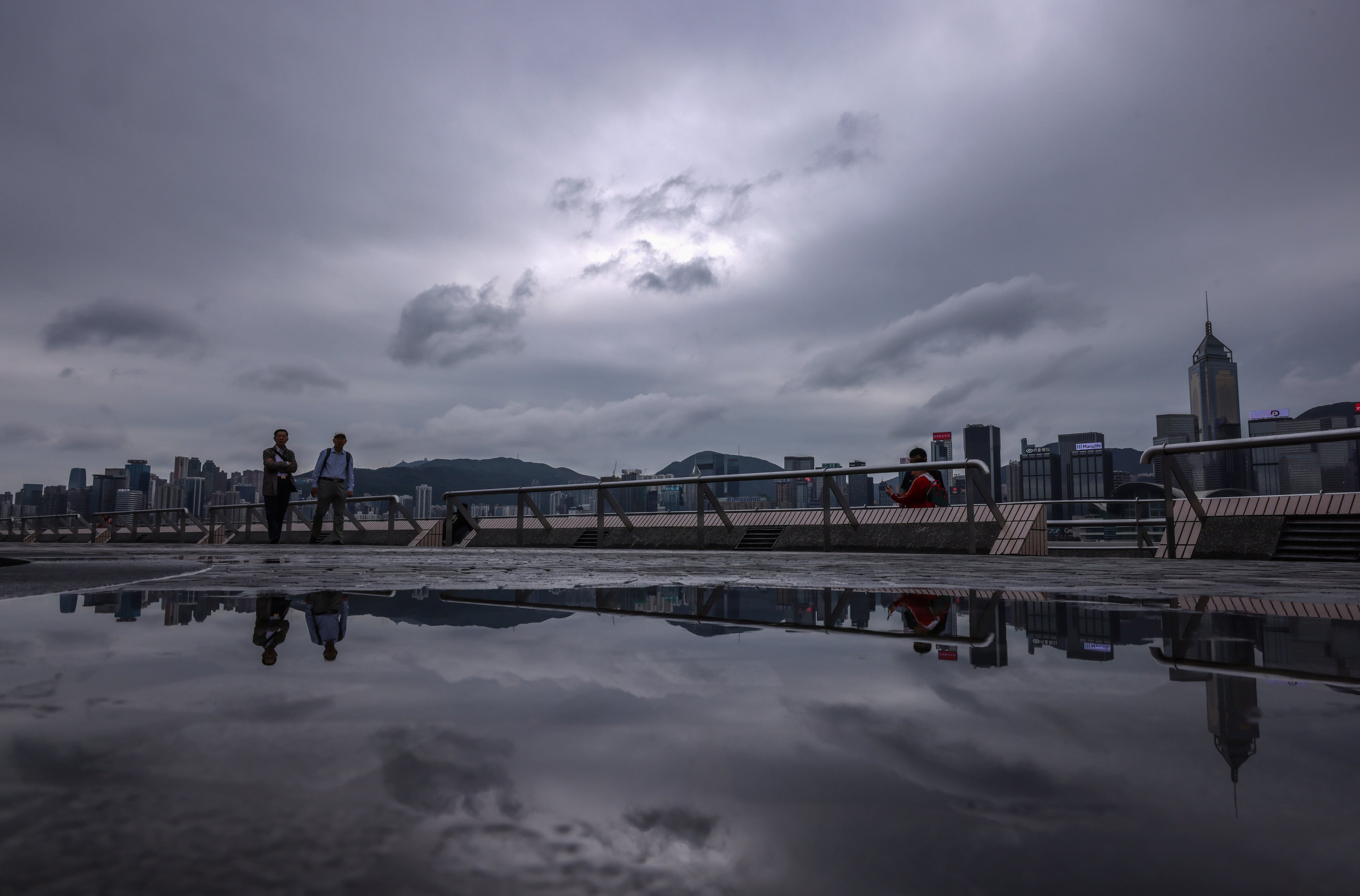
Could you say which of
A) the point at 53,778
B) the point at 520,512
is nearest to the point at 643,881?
the point at 53,778

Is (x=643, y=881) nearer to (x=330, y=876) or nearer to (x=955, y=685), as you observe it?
(x=330, y=876)

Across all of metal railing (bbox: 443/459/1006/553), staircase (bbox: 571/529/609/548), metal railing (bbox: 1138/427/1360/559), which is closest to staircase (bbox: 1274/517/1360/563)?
metal railing (bbox: 1138/427/1360/559)

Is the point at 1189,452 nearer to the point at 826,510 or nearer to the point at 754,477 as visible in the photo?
the point at 826,510

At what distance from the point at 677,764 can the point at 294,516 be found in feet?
60.3

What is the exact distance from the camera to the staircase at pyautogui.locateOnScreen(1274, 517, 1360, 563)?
18.6ft

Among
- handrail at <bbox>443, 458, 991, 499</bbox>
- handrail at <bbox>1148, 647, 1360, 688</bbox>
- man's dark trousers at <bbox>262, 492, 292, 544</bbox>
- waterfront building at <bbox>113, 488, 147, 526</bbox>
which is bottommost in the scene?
handrail at <bbox>1148, 647, 1360, 688</bbox>

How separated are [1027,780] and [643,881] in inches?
17.4

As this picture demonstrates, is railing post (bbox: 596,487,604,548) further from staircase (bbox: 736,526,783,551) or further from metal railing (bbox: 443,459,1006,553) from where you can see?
staircase (bbox: 736,526,783,551)

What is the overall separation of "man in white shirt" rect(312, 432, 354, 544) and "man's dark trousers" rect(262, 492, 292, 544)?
43 centimetres

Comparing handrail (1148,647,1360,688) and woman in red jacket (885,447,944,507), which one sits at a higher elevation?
woman in red jacket (885,447,944,507)

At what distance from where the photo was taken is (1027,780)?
0.77m

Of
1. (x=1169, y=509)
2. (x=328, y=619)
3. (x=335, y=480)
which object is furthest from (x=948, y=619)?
(x=335, y=480)

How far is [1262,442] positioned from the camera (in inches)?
229

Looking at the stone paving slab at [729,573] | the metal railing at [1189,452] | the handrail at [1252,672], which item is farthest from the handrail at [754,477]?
the handrail at [1252,672]
